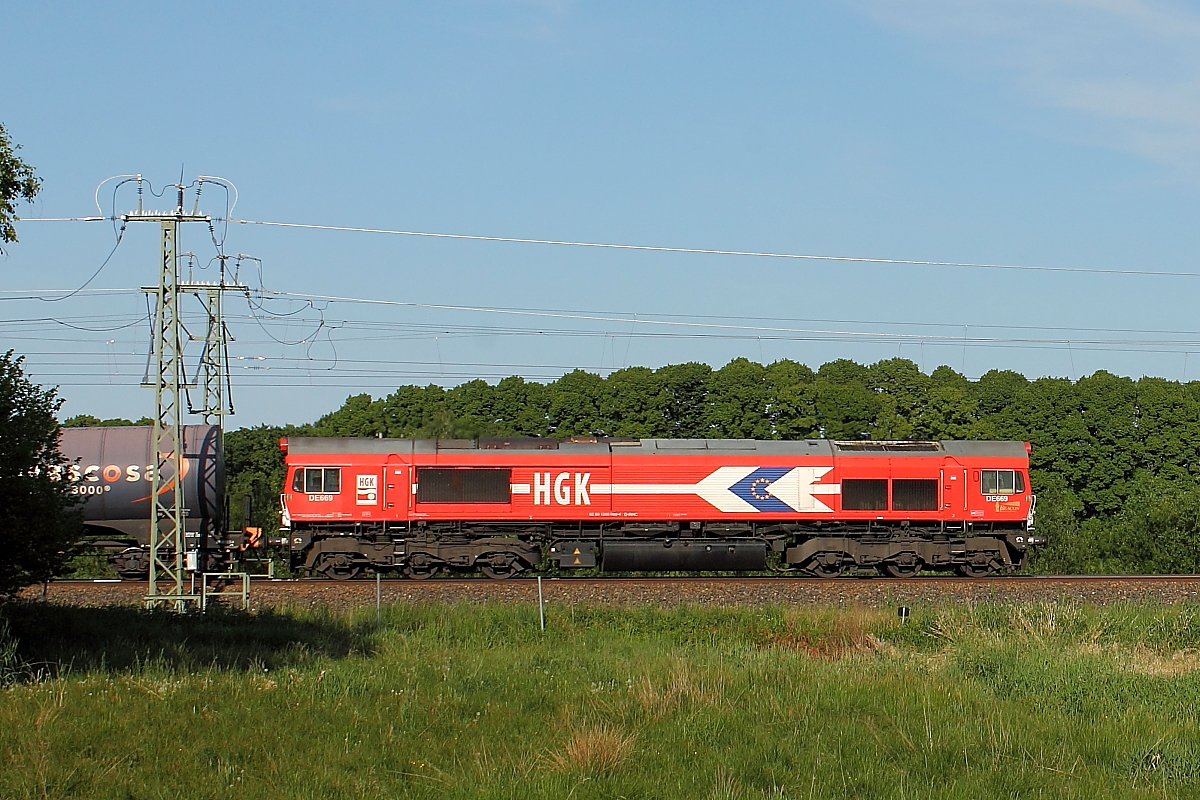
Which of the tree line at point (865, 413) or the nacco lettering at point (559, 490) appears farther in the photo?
the tree line at point (865, 413)

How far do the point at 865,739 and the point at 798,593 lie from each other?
14.6m

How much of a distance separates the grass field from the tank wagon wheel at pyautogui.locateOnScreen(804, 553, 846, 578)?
1282cm

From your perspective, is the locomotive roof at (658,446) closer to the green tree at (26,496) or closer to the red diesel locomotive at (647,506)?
the red diesel locomotive at (647,506)

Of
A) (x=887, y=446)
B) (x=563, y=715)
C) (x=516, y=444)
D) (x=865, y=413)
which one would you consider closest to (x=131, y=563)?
(x=516, y=444)

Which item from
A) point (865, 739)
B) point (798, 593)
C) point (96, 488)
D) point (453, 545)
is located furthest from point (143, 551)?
point (865, 739)

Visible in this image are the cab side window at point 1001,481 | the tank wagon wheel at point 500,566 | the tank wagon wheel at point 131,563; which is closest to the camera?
the tank wagon wheel at point 131,563

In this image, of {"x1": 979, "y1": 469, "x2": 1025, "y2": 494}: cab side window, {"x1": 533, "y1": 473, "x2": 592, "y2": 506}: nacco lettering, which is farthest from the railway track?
{"x1": 979, "y1": 469, "x2": 1025, "y2": 494}: cab side window

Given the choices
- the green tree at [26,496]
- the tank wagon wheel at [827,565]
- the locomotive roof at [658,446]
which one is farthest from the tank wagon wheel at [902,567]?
the green tree at [26,496]

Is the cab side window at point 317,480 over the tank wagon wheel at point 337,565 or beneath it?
over

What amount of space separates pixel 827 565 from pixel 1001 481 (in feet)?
19.1

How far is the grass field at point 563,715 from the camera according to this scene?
36.0ft

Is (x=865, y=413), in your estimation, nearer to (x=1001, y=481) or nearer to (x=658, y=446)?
(x=1001, y=481)

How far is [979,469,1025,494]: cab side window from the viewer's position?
3369 cm

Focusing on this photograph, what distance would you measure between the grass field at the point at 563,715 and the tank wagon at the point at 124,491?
487 inches
